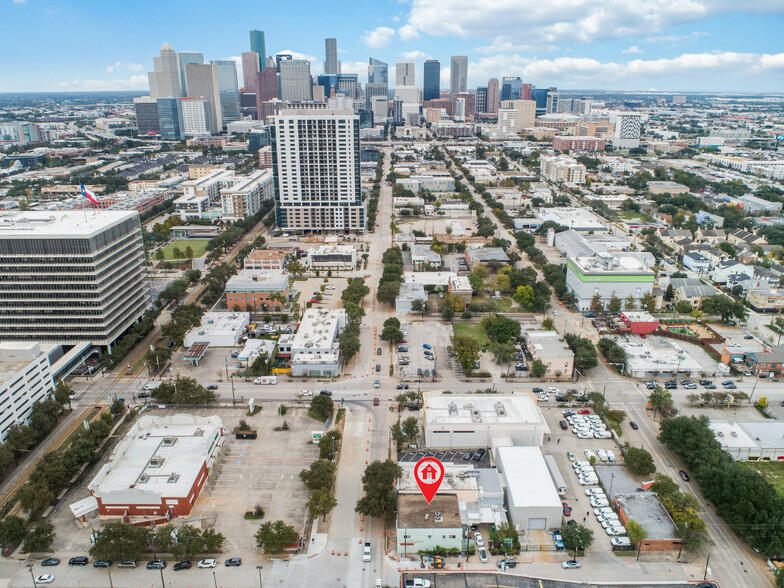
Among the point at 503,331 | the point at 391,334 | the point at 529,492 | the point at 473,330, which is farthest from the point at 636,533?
the point at 473,330

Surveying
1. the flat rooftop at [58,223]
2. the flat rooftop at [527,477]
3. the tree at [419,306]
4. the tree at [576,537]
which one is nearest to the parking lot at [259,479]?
the flat rooftop at [527,477]

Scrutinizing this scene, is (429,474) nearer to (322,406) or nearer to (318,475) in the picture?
(318,475)

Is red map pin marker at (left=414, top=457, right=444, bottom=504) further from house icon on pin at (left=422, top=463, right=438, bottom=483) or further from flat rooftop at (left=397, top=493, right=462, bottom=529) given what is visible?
flat rooftop at (left=397, top=493, right=462, bottom=529)

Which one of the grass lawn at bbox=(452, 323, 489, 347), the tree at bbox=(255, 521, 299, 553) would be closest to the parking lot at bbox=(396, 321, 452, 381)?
the grass lawn at bbox=(452, 323, 489, 347)

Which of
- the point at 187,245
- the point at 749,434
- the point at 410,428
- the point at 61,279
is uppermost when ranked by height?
the point at 61,279

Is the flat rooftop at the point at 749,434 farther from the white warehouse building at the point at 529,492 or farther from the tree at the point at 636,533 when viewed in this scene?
the white warehouse building at the point at 529,492
